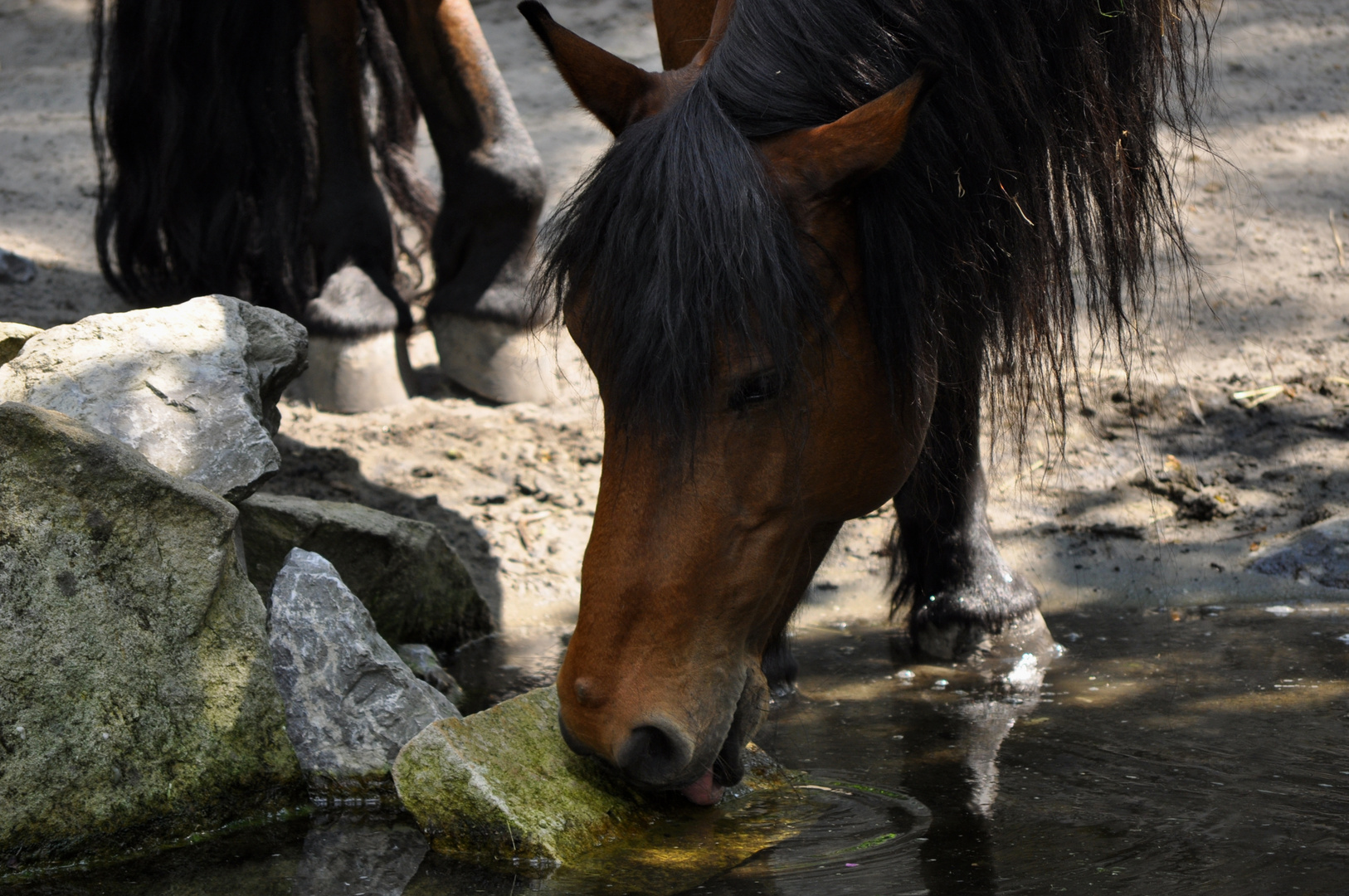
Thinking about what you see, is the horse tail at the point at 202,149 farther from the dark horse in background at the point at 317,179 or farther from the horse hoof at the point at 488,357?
the horse hoof at the point at 488,357

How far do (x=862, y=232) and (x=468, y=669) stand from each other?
5.19 feet

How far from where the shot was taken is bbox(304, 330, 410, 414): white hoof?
4012mm

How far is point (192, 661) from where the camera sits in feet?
7.07

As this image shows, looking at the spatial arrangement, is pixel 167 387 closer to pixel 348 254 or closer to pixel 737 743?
pixel 737 743

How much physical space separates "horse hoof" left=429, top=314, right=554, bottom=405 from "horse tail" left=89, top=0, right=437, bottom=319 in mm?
490

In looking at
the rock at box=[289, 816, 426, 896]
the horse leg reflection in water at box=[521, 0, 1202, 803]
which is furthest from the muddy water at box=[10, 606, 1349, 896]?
the horse leg reflection in water at box=[521, 0, 1202, 803]

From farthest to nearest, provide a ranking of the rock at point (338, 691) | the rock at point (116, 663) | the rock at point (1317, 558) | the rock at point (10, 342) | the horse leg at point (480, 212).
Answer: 1. the horse leg at point (480, 212)
2. the rock at point (1317, 558)
3. the rock at point (10, 342)
4. the rock at point (338, 691)
5. the rock at point (116, 663)

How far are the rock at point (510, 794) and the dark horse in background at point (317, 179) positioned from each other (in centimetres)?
223

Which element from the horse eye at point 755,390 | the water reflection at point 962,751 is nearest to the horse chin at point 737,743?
the water reflection at point 962,751

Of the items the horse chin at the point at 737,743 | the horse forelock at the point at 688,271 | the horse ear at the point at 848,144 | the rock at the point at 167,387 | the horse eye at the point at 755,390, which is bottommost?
the horse chin at the point at 737,743

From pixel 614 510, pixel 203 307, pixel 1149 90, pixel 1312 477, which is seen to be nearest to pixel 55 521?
pixel 203 307

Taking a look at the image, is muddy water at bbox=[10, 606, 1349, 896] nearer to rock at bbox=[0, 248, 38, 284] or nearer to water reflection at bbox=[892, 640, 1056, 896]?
water reflection at bbox=[892, 640, 1056, 896]

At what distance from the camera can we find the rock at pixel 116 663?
199 centimetres

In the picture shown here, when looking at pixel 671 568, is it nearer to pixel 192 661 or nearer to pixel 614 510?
pixel 614 510
